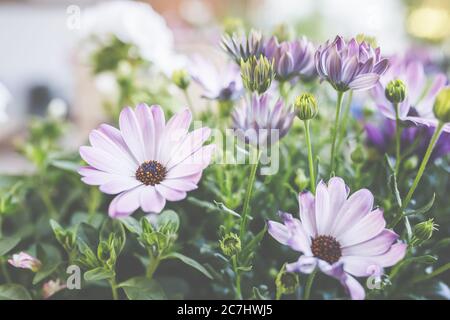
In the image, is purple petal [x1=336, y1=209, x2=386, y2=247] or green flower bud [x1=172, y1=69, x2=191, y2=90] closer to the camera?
purple petal [x1=336, y1=209, x2=386, y2=247]

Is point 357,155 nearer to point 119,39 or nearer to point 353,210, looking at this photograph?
point 353,210

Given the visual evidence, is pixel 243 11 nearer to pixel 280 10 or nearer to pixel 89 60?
pixel 280 10

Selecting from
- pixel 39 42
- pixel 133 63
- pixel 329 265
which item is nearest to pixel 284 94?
pixel 329 265

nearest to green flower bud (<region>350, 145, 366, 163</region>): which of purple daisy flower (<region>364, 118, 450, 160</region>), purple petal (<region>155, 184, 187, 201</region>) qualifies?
purple daisy flower (<region>364, 118, 450, 160</region>)

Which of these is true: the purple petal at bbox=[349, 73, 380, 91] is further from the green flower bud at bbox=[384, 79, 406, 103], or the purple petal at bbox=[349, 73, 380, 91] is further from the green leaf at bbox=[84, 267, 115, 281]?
the green leaf at bbox=[84, 267, 115, 281]

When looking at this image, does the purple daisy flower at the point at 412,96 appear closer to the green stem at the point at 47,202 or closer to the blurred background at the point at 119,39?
the blurred background at the point at 119,39

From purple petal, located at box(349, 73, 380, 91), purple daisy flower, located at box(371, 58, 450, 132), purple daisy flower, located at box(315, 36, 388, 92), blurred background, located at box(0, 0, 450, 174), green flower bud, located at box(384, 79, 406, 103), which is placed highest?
purple daisy flower, located at box(315, 36, 388, 92)

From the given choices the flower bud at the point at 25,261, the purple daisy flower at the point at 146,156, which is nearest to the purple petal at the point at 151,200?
the purple daisy flower at the point at 146,156
